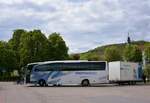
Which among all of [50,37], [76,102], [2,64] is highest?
[50,37]

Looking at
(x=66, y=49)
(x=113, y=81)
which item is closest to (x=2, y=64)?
(x=66, y=49)

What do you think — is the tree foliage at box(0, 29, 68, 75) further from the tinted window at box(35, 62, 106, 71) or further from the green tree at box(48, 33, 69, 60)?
the tinted window at box(35, 62, 106, 71)

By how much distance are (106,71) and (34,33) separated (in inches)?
1529

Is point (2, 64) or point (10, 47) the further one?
point (10, 47)

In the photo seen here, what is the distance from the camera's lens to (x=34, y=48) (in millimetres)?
88500

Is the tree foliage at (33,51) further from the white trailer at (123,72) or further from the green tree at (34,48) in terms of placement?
the white trailer at (123,72)

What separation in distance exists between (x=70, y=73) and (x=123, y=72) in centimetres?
693

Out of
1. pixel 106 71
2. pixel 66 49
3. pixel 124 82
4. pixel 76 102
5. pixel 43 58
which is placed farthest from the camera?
pixel 66 49

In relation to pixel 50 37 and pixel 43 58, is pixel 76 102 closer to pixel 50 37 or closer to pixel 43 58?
pixel 43 58

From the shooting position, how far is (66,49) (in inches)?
3642

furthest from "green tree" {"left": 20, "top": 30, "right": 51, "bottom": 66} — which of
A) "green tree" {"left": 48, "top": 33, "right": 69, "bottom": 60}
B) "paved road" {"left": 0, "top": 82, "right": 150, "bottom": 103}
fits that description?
"paved road" {"left": 0, "top": 82, "right": 150, "bottom": 103}

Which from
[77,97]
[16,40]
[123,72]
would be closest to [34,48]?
[16,40]

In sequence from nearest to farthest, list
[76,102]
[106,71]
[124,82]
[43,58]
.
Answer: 1. [76,102]
2. [106,71]
3. [124,82]
4. [43,58]

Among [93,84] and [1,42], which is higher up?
[1,42]
